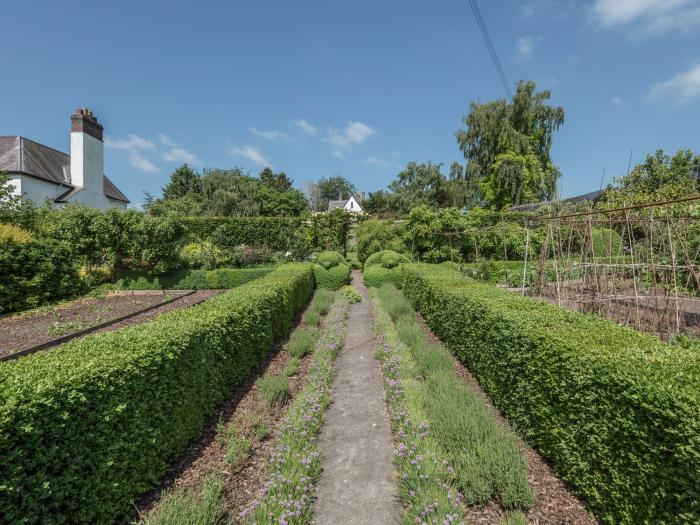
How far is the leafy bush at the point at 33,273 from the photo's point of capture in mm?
10318

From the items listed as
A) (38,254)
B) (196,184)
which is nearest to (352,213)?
(38,254)

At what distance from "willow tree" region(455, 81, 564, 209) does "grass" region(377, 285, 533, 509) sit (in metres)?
29.2

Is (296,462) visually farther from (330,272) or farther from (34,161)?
(34,161)

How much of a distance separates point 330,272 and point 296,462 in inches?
430

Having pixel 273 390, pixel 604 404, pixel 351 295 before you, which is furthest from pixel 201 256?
pixel 604 404

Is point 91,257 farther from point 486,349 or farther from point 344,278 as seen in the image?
point 486,349

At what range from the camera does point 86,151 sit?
20.5 m

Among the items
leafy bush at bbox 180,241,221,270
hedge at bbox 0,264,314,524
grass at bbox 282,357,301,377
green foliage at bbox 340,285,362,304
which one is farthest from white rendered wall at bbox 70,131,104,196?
hedge at bbox 0,264,314,524

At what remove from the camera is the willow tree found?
29.8 m

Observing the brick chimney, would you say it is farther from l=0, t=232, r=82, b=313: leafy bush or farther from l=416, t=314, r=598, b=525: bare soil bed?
l=416, t=314, r=598, b=525: bare soil bed

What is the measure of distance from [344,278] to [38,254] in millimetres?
10337

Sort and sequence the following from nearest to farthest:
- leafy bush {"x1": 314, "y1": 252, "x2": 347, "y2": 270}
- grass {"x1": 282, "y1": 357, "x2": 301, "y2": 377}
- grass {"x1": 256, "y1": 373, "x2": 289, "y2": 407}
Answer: grass {"x1": 256, "y1": 373, "x2": 289, "y2": 407} < grass {"x1": 282, "y1": 357, "x2": 301, "y2": 377} < leafy bush {"x1": 314, "y1": 252, "x2": 347, "y2": 270}

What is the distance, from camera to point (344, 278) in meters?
14.2

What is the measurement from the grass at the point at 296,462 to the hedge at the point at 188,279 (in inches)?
418
